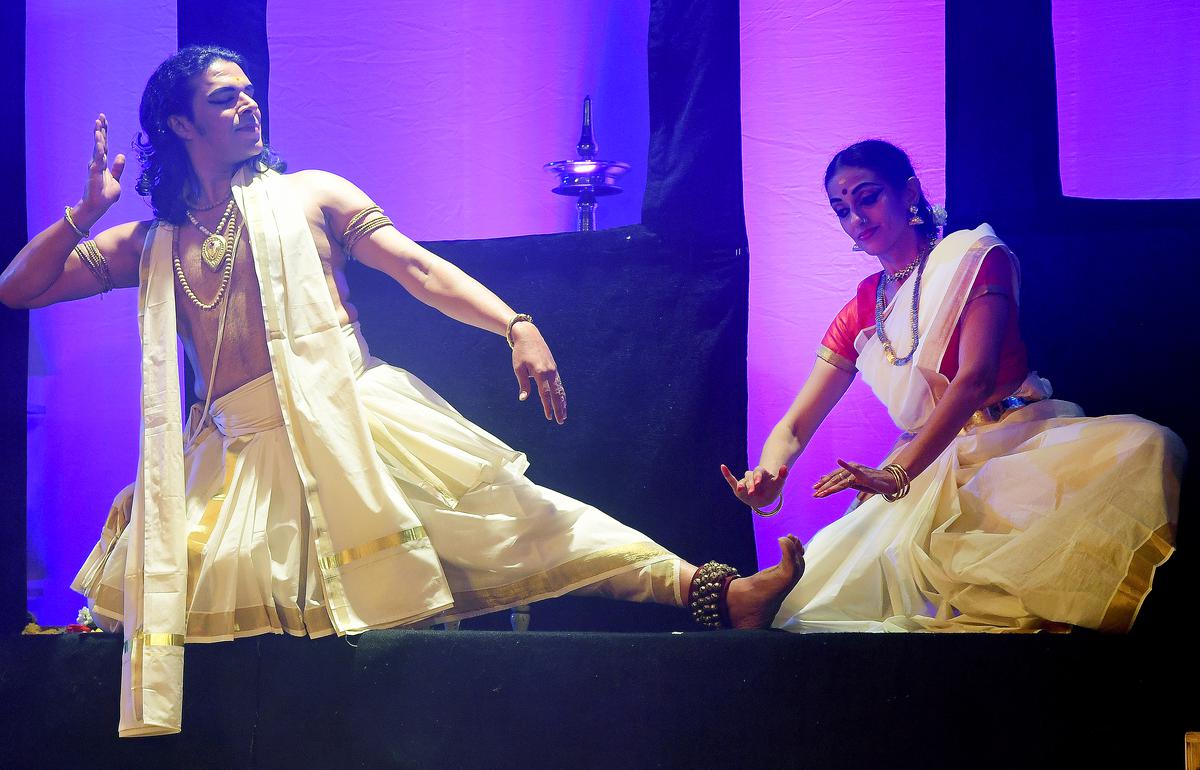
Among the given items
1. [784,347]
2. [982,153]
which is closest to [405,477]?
[784,347]

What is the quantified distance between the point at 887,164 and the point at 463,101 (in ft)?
4.79

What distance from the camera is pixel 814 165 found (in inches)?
131

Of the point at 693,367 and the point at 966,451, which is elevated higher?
the point at 693,367

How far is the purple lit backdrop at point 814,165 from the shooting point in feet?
10.7

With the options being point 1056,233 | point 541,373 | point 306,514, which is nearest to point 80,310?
point 306,514

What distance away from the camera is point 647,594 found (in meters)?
2.51

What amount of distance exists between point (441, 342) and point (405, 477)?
2.39 ft

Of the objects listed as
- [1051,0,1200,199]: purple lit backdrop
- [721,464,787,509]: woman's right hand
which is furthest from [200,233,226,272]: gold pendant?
[1051,0,1200,199]: purple lit backdrop

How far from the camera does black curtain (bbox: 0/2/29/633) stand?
2949 mm

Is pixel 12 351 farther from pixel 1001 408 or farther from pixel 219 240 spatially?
pixel 1001 408

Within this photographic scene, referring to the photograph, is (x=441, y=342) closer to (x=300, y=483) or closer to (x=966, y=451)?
(x=300, y=483)

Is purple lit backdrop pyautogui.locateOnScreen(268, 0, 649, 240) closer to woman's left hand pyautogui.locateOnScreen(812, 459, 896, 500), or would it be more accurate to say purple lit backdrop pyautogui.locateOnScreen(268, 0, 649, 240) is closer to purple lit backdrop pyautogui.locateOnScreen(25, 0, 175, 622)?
purple lit backdrop pyautogui.locateOnScreen(25, 0, 175, 622)

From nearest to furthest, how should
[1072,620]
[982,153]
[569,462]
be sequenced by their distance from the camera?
1. [1072,620]
2. [982,153]
3. [569,462]

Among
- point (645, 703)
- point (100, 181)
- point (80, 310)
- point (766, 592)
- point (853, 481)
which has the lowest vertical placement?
point (645, 703)
